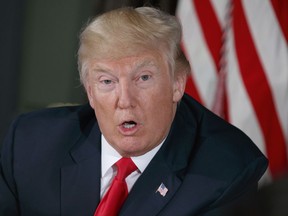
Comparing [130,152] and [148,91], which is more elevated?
[148,91]

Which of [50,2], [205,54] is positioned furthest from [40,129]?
[50,2]

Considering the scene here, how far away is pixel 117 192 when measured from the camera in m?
1.47

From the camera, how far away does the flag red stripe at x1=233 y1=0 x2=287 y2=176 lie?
235 centimetres

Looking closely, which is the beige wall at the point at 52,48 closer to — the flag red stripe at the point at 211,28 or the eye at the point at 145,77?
the flag red stripe at the point at 211,28

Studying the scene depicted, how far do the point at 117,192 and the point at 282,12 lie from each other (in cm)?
125

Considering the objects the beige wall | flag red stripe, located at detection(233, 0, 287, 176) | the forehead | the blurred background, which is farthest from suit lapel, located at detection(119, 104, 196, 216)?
the beige wall

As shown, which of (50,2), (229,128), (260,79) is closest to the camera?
(229,128)

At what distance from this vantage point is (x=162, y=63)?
1.42 m

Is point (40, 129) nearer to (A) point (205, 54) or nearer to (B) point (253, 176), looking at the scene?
(B) point (253, 176)

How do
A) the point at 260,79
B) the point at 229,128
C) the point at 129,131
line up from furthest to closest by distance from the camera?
the point at 260,79 → the point at 229,128 → the point at 129,131

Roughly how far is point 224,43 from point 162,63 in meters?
1.09

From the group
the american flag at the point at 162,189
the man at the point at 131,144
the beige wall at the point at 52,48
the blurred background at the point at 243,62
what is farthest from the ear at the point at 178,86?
the beige wall at the point at 52,48

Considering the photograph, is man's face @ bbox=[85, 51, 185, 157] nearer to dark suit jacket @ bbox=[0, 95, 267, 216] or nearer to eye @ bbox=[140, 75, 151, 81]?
eye @ bbox=[140, 75, 151, 81]

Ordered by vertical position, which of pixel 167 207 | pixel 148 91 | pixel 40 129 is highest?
pixel 148 91
